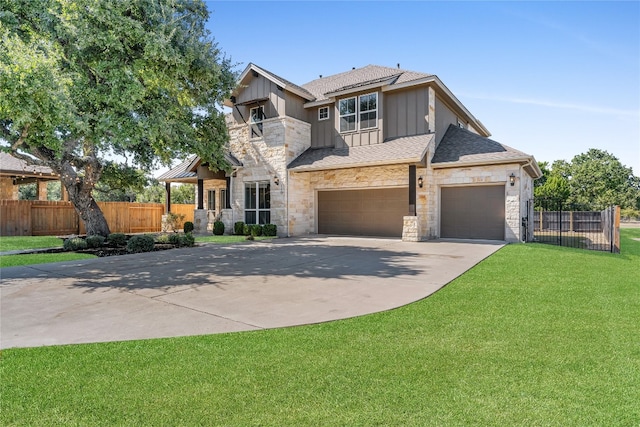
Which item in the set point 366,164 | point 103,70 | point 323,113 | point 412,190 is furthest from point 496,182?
point 103,70

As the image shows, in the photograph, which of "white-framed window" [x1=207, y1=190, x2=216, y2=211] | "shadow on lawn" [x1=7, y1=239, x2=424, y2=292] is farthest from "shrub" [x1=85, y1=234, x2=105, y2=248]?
"white-framed window" [x1=207, y1=190, x2=216, y2=211]

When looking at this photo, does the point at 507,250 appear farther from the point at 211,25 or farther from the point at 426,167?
the point at 211,25

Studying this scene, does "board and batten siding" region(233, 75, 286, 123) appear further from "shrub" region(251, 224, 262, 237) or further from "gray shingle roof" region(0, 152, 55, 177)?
"gray shingle roof" region(0, 152, 55, 177)

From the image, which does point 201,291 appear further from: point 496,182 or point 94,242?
point 496,182

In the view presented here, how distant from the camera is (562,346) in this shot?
3547 millimetres

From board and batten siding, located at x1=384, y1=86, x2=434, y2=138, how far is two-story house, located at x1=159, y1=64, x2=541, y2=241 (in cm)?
4

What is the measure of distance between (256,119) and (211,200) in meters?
5.85

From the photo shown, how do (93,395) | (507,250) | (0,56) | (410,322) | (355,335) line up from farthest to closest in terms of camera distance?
(507,250), (0,56), (410,322), (355,335), (93,395)

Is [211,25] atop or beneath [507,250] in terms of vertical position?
atop

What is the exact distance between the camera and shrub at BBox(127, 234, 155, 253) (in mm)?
11180

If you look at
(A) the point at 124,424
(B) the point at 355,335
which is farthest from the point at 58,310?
(B) the point at 355,335

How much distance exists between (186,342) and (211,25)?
11976mm

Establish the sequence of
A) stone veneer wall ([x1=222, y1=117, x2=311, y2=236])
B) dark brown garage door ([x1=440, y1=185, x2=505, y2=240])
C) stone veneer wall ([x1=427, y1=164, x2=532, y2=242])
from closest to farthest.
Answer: stone veneer wall ([x1=427, y1=164, x2=532, y2=242]) < dark brown garage door ([x1=440, y1=185, x2=505, y2=240]) < stone veneer wall ([x1=222, y1=117, x2=311, y2=236])

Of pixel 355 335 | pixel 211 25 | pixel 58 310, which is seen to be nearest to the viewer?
pixel 355 335
